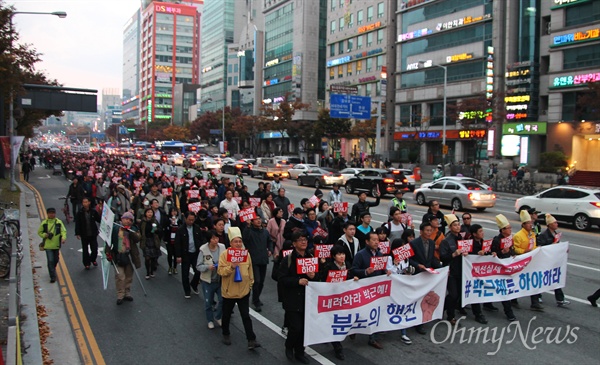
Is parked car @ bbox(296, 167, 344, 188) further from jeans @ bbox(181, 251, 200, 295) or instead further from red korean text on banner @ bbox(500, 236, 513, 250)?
red korean text on banner @ bbox(500, 236, 513, 250)

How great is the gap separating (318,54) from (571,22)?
45185 millimetres

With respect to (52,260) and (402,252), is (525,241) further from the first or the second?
(52,260)

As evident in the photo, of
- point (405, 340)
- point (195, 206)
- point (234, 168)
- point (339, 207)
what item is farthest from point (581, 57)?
point (405, 340)

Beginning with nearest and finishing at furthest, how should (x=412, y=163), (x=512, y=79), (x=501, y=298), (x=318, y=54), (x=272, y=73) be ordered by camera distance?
(x=501, y=298) < (x=512, y=79) < (x=412, y=163) < (x=318, y=54) < (x=272, y=73)

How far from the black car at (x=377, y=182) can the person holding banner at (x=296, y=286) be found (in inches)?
934

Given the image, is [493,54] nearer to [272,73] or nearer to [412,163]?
[412,163]

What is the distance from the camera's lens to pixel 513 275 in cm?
984

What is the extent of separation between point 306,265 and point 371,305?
1362mm

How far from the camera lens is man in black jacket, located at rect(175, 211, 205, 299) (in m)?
10.5

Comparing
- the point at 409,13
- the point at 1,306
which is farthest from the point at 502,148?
the point at 1,306

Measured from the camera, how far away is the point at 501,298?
954cm

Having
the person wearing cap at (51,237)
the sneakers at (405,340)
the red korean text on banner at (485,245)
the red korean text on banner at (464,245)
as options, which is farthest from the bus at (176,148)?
the sneakers at (405,340)

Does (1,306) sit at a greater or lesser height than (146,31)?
lesser

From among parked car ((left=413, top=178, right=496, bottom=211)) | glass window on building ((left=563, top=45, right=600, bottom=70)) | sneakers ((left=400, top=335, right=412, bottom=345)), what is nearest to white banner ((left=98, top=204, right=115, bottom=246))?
sneakers ((left=400, top=335, right=412, bottom=345))
